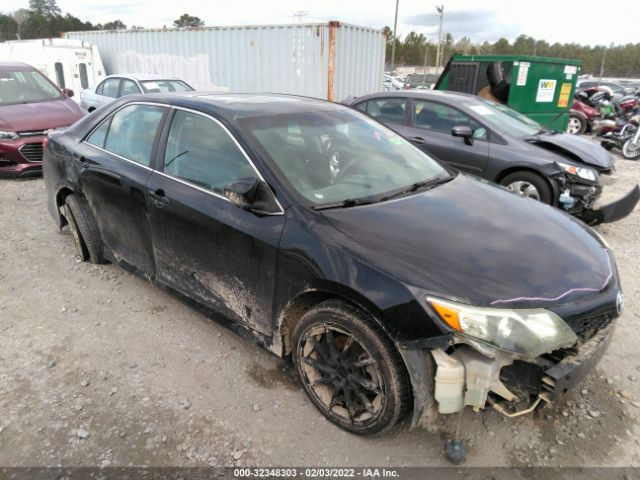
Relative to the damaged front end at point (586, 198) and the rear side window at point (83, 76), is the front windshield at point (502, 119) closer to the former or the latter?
the damaged front end at point (586, 198)

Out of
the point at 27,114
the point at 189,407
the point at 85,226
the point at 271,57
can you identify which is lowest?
the point at 189,407

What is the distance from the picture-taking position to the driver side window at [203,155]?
2.68 meters

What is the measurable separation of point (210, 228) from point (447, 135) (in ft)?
13.3

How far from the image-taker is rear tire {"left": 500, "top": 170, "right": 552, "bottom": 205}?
514cm

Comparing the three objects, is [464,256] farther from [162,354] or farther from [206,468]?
[162,354]

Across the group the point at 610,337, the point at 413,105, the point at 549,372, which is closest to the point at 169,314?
the point at 549,372

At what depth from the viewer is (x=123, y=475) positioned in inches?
84.2

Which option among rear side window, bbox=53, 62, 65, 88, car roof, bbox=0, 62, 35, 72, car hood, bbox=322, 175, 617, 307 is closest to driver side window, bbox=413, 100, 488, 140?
car hood, bbox=322, 175, 617, 307

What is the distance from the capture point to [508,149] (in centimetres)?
536

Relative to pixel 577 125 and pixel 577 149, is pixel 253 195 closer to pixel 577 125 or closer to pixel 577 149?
pixel 577 149

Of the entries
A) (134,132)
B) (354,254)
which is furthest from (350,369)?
(134,132)

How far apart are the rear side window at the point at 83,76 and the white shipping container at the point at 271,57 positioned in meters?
1.56

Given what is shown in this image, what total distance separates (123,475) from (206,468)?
376 millimetres

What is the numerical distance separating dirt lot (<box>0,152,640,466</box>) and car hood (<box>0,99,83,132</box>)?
4.33 meters
